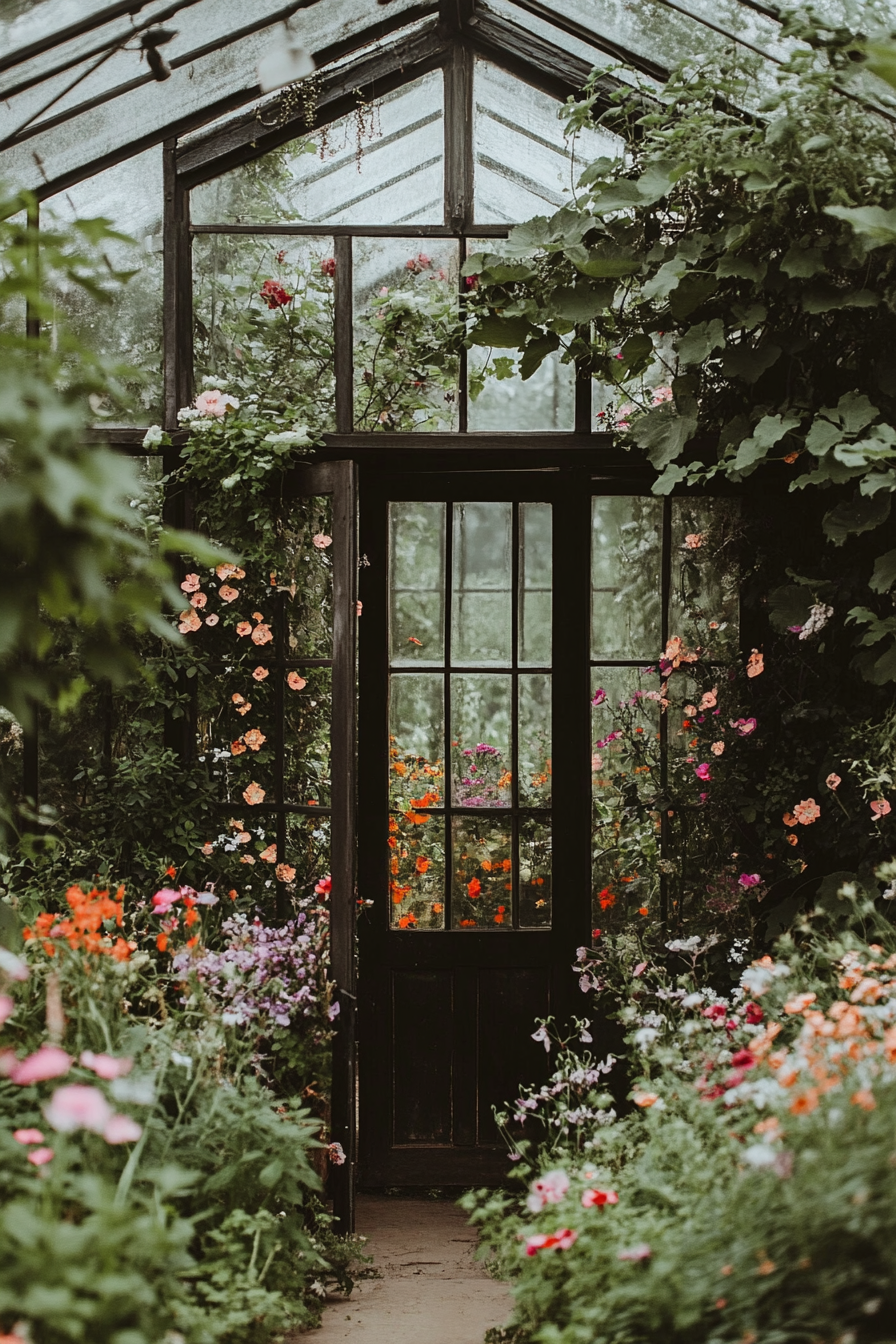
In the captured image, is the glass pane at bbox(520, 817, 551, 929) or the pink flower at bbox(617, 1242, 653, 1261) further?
the glass pane at bbox(520, 817, 551, 929)

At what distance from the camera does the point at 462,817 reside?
135 inches

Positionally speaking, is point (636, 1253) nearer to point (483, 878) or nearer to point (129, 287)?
point (483, 878)

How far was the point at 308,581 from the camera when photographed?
10.4ft

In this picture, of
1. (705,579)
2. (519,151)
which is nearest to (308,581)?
(705,579)

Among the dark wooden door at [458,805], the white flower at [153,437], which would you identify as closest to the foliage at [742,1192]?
the dark wooden door at [458,805]

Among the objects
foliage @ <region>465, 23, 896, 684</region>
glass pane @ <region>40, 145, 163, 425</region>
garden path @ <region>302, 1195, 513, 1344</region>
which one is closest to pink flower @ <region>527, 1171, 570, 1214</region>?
garden path @ <region>302, 1195, 513, 1344</region>

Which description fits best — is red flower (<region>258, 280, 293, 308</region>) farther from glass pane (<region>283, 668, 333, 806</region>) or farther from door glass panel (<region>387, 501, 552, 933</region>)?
glass pane (<region>283, 668, 333, 806</region>)

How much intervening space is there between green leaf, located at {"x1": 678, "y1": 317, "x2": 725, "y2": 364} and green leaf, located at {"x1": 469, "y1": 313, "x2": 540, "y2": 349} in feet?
1.43

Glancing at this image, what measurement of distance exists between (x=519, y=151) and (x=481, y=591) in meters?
1.37

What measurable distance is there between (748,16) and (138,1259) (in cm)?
315

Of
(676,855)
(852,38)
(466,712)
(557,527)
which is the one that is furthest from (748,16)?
(676,855)

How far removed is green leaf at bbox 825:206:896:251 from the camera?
7.06 feet

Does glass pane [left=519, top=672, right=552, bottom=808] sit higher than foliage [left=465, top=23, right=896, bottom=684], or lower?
lower

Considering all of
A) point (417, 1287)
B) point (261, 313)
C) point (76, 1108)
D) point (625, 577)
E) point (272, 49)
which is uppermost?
point (272, 49)
